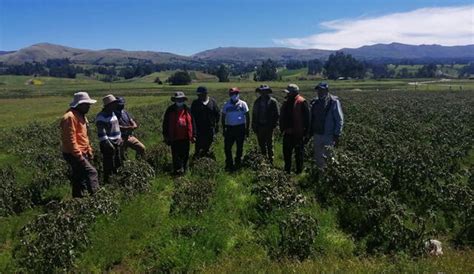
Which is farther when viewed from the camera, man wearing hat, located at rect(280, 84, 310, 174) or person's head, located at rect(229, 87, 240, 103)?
person's head, located at rect(229, 87, 240, 103)

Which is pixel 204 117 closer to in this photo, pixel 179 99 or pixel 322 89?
pixel 179 99

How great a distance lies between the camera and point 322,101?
1173 cm

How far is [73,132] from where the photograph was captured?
9422mm

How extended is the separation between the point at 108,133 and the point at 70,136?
1.87 metres

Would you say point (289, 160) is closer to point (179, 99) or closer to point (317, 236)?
point (179, 99)

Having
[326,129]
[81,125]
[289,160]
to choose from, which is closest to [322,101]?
[326,129]

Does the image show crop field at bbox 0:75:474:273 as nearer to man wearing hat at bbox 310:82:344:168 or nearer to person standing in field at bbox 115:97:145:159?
man wearing hat at bbox 310:82:344:168

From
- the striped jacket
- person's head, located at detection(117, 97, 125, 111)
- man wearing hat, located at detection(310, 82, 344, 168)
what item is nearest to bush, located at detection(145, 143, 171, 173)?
person's head, located at detection(117, 97, 125, 111)

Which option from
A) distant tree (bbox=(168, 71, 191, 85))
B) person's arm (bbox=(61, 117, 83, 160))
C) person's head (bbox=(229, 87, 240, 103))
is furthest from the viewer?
distant tree (bbox=(168, 71, 191, 85))

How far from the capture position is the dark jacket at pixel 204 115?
1358 cm

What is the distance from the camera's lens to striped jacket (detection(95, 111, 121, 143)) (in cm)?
1103

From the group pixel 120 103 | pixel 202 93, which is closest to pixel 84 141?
pixel 120 103

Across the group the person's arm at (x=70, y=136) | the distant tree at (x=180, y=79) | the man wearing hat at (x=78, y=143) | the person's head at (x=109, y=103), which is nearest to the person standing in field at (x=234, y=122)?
the person's head at (x=109, y=103)

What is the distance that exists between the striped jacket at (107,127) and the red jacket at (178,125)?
1.67m
